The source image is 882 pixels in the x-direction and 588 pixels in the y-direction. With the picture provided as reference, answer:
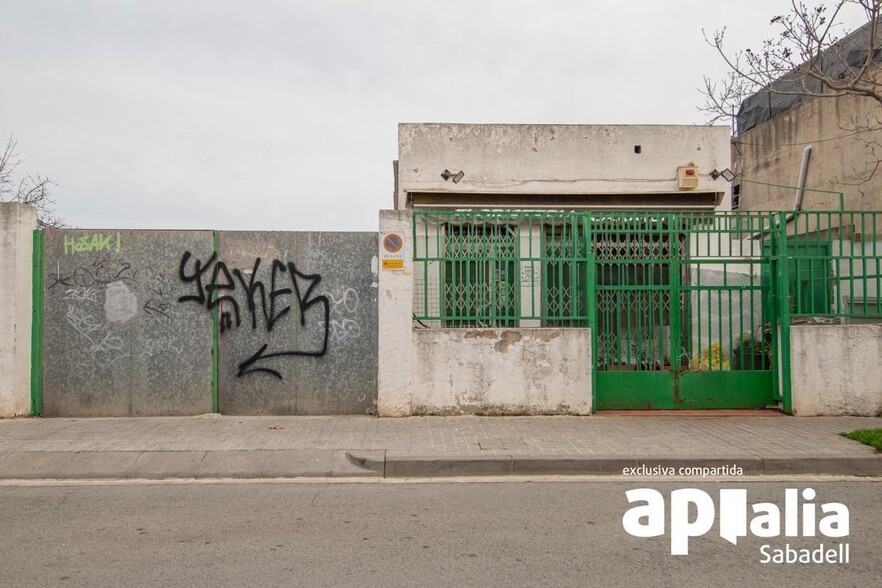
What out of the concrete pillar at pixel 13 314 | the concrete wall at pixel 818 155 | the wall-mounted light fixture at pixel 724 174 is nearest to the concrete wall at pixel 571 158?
the wall-mounted light fixture at pixel 724 174

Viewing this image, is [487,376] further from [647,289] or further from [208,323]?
[208,323]

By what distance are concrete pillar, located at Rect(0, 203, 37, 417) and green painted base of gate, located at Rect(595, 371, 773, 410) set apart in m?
7.30

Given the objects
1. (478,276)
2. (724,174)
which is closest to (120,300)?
(478,276)

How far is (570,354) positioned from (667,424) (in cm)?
144

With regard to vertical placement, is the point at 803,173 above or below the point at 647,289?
above

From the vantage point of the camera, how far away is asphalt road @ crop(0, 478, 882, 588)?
13.7 feet

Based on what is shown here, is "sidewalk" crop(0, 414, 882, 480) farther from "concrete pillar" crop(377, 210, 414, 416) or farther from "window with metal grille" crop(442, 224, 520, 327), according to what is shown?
"window with metal grille" crop(442, 224, 520, 327)

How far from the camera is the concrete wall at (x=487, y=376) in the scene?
9062 mm

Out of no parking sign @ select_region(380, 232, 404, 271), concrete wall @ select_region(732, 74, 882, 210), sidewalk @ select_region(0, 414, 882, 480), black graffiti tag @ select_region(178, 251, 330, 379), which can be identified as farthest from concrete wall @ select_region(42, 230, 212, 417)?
concrete wall @ select_region(732, 74, 882, 210)

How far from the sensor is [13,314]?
28.9ft

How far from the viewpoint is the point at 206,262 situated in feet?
29.9
